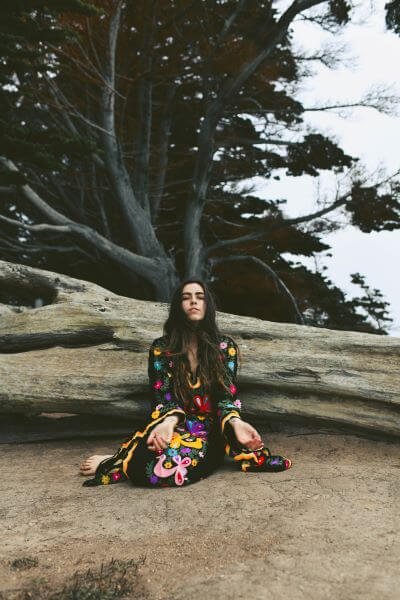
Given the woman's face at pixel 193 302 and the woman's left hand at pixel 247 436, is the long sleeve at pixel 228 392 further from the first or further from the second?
the woman's face at pixel 193 302

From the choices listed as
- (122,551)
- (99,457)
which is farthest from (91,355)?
(122,551)

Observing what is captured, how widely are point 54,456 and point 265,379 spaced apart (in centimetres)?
180

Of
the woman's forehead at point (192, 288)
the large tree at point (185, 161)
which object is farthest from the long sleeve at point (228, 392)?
the large tree at point (185, 161)

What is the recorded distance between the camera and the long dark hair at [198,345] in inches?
144

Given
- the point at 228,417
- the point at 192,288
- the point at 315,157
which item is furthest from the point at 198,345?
the point at 315,157

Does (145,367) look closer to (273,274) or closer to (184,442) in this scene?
(184,442)

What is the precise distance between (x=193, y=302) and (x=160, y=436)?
103 cm

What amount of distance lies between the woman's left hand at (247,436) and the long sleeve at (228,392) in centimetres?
11

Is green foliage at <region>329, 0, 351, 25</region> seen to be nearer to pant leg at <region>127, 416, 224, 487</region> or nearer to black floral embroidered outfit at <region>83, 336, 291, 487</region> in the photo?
black floral embroidered outfit at <region>83, 336, 291, 487</region>

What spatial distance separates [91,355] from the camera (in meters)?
4.79

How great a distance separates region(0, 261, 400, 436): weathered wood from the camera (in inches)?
162

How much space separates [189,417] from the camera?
11.9 ft

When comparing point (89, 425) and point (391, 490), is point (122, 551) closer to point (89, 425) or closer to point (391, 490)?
point (391, 490)

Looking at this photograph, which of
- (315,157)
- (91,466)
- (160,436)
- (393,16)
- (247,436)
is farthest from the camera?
(315,157)
